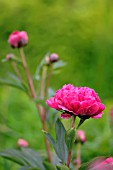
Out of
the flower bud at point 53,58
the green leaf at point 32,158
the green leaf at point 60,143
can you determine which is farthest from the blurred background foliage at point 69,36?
the green leaf at point 60,143

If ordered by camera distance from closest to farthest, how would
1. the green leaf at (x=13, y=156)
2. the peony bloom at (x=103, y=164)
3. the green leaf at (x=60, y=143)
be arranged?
1. the peony bloom at (x=103, y=164)
2. the green leaf at (x=60, y=143)
3. the green leaf at (x=13, y=156)

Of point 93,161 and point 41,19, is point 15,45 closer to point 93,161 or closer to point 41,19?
point 93,161

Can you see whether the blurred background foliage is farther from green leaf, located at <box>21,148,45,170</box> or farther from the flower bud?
green leaf, located at <box>21,148,45,170</box>

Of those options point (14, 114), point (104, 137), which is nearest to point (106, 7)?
point (14, 114)

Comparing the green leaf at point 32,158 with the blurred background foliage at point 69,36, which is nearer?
the green leaf at point 32,158

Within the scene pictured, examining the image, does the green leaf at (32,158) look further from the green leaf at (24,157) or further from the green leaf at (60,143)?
the green leaf at (60,143)

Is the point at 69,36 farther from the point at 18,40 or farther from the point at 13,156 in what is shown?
the point at 13,156

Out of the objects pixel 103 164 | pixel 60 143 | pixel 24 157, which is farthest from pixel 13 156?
pixel 103 164
